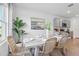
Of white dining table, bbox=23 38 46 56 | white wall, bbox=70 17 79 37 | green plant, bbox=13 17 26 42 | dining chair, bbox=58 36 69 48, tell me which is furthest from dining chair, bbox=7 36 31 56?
white wall, bbox=70 17 79 37

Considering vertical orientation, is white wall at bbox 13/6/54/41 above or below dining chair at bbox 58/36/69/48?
above

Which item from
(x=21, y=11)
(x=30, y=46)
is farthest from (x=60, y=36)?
(x=21, y=11)

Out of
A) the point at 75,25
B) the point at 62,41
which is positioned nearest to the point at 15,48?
the point at 62,41

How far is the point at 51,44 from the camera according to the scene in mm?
3330

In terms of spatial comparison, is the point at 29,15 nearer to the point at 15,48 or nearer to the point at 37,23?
the point at 37,23

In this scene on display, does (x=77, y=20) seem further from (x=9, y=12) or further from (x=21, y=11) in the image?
(x=9, y=12)

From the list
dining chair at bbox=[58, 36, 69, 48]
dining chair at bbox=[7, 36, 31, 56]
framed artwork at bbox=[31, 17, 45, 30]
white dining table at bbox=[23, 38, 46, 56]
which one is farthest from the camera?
dining chair at bbox=[58, 36, 69, 48]

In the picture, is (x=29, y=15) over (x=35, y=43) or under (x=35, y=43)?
over

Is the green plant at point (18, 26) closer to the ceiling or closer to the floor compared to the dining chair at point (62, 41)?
closer to the ceiling

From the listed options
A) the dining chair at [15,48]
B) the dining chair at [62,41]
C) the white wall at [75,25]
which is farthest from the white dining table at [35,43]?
the white wall at [75,25]

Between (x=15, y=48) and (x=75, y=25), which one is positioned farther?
(x=75, y=25)

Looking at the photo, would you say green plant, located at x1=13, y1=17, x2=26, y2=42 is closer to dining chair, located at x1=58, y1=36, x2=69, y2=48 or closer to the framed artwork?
the framed artwork

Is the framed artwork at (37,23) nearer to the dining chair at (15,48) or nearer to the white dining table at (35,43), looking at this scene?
the white dining table at (35,43)

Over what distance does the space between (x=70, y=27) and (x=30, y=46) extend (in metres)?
1.17
